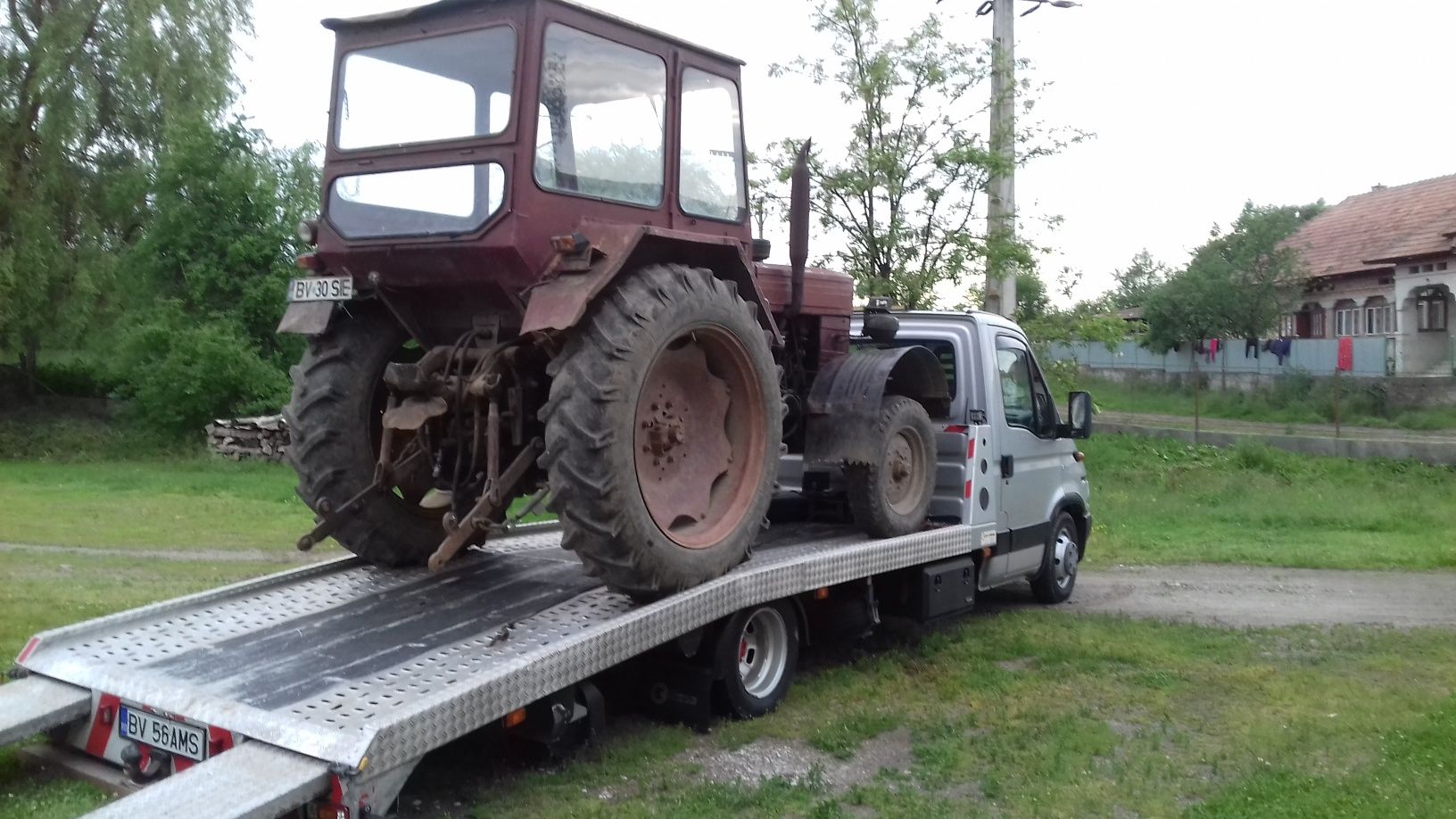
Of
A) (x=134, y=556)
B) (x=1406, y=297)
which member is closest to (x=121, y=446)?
(x=134, y=556)

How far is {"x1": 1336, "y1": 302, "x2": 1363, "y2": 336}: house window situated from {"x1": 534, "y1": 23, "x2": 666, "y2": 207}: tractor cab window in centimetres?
3025

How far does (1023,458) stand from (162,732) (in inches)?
235

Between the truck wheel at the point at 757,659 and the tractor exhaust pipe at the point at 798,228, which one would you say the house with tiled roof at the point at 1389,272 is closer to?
the tractor exhaust pipe at the point at 798,228

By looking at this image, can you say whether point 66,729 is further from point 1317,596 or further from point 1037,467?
point 1317,596

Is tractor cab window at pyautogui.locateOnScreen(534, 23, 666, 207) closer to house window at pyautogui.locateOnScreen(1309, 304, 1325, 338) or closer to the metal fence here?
the metal fence

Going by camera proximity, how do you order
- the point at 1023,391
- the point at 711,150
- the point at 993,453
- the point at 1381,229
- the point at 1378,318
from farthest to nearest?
1. the point at 1381,229
2. the point at 1378,318
3. the point at 1023,391
4. the point at 993,453
5. the point at 711,150

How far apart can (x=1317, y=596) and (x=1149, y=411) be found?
17.2 metres

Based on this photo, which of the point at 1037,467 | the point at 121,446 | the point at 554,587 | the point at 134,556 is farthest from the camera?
the point at 121,446

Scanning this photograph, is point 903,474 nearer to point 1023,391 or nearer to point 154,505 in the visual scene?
point 1023,391

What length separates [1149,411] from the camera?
26578 mm

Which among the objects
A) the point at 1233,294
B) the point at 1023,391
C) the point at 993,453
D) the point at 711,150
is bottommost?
the point at 993,453

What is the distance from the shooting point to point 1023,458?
8531 millimetres

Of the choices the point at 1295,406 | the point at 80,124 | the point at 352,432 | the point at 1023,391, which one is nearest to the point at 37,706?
the point at 352,432

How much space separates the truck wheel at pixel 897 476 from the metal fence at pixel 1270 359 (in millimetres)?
14691
